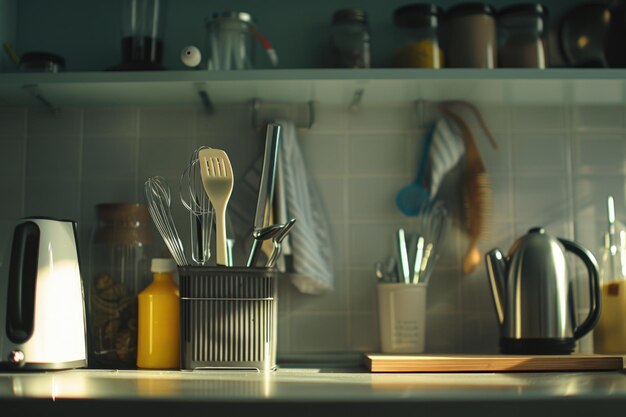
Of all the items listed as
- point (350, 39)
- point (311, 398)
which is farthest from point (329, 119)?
point (311, 398)

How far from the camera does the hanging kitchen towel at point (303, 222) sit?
1468 millimetres

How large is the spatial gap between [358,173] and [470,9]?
39cm

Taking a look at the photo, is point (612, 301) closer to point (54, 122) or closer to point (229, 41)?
point (229, 41)

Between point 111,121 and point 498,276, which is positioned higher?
point 111,121

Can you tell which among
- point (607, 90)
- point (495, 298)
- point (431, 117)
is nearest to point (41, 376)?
point (495, 298)

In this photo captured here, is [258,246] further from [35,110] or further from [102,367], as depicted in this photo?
[35,110]

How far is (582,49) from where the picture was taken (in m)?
1.51

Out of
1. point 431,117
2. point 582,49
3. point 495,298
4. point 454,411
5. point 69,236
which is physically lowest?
point 454,411

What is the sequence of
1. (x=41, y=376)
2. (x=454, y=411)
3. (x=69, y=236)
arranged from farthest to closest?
(x=69, y=236)
(x=41, y=376)
(x=454, y=411)

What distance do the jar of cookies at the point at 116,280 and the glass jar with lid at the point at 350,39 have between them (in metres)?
0.47

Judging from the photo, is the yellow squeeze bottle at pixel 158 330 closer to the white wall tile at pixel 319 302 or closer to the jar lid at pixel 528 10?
the white wall tile at pixel 319 302

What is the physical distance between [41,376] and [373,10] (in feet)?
3.13

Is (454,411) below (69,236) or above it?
below

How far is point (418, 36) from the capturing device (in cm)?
149
